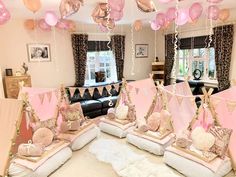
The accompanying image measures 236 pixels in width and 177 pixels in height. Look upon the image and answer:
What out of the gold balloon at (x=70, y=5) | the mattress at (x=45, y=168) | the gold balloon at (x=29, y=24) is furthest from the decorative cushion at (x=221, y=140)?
the gold balloon at (x=29, y=24)

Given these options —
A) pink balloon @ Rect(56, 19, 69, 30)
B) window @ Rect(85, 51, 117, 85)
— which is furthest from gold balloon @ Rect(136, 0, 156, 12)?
window @ Rect(85, 51, 117, 85)

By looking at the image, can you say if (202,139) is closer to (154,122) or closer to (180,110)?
(180,110)

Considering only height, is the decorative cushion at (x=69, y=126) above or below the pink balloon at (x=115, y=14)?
below

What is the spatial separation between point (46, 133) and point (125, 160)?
4.32ft

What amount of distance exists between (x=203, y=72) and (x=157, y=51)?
222 cm

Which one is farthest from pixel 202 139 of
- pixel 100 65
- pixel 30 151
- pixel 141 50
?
pixel 141 50

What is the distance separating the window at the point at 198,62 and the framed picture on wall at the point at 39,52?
440cm

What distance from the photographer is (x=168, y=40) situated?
24.3ft

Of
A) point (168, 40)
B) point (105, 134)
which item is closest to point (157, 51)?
point (168, 40)

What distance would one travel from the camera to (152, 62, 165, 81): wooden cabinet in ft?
25.9

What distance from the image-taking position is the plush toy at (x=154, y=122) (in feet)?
12.3

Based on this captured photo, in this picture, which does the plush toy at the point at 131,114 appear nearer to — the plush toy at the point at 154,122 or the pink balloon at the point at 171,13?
the plush toy at the point at 154,122

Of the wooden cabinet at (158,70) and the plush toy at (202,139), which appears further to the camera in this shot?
the wooden cabinet at (158,70)

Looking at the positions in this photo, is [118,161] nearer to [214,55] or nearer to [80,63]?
[80,63]
